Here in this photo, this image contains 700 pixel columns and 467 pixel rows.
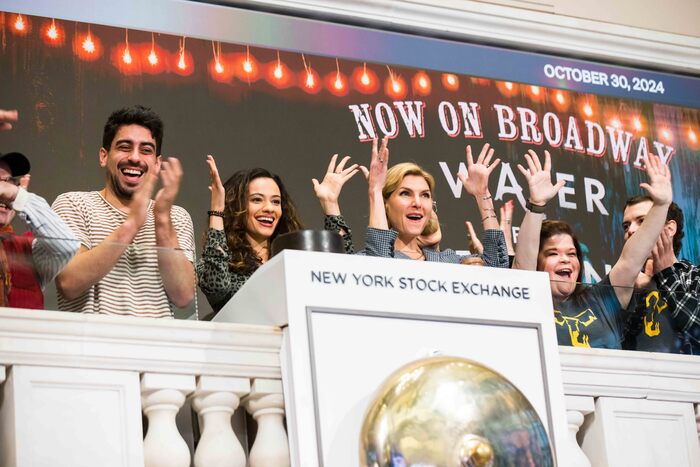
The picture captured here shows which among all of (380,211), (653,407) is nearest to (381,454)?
(653,407)

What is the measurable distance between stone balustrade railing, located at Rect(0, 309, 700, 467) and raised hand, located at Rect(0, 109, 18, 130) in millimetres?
1381

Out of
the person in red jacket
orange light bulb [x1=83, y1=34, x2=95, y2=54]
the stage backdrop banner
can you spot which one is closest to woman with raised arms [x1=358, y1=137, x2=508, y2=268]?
the stage backdrop banner

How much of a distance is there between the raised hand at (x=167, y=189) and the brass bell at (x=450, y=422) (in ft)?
3.45

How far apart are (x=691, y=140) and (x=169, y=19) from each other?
2.54 m

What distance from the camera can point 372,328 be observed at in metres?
2.12

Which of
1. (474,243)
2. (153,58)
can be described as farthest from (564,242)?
(153,58)

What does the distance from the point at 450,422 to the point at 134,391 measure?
539 mm

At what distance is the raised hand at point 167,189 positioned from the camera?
283cm

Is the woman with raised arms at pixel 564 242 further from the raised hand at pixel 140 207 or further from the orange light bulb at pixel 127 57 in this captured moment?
the orange light bulb at pixel 127 57

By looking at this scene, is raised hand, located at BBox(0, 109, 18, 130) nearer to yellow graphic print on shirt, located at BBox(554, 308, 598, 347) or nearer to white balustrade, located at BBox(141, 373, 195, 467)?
white balustrade, located at BBox(141, 373, 195, 467)

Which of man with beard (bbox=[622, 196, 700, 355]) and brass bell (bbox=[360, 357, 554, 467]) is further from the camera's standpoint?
man with beard (bbox=[622, 196, 700, 355])

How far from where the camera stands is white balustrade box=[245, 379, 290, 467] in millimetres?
2078

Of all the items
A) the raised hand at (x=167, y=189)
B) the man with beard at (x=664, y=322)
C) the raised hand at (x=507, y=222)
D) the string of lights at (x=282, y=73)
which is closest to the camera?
the man with beard at (x=664, y=322)

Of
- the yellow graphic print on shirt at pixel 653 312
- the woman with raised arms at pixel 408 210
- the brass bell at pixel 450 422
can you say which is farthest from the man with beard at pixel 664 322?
the woman with raised arms at pixel 408 210
